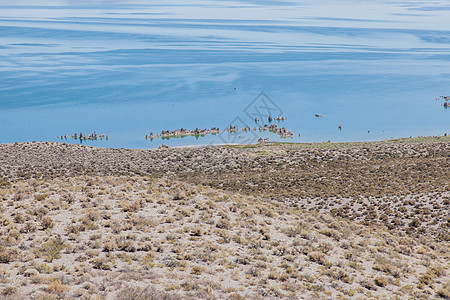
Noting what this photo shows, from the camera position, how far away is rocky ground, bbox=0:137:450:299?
42.9 ft

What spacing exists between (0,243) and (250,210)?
1134 cm

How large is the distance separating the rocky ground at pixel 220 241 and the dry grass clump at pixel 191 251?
0.05 meters

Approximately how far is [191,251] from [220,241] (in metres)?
1.69

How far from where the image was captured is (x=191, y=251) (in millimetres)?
16000

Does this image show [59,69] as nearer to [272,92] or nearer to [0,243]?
[272,92]

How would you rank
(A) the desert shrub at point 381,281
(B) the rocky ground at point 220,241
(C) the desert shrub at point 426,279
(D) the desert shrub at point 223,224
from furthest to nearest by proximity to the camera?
(D) the desert shrub at point 223,224 < (C) the desert shrub at point 426,279 < (A) the desert shrub at point 381,281 < (B) the rocky ground at point 220,241

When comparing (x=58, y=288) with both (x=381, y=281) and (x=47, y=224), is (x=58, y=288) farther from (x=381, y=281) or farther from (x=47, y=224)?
(x=381, y=281)

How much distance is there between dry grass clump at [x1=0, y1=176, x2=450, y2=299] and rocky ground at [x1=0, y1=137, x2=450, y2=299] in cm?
5

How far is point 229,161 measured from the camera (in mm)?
49156

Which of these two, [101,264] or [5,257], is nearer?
[5,257]

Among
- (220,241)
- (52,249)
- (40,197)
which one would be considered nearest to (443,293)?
(220,241)

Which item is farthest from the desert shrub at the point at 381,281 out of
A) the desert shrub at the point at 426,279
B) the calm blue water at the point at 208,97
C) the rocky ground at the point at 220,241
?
the calm blue water at the point at 208,97

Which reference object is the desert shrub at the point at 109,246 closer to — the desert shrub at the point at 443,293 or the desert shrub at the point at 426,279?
the desert shrub at the point at 426,279

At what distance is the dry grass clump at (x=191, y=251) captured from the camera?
12.8m
